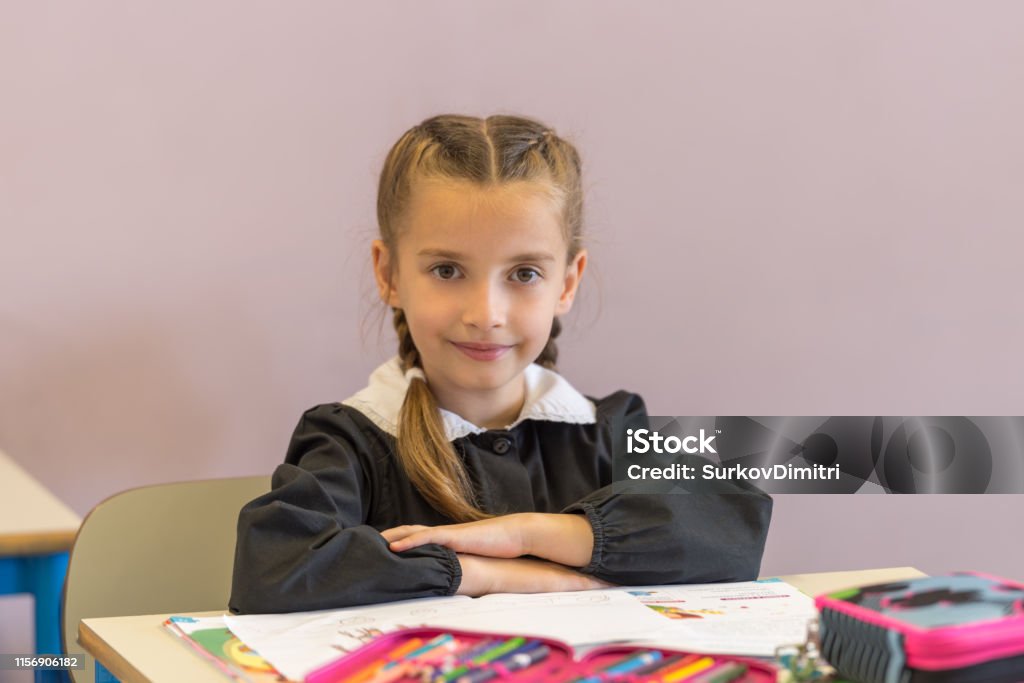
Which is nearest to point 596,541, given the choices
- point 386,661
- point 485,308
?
point 485,308

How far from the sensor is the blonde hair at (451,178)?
1.33 metres

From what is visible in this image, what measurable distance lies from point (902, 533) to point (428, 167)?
112 cm

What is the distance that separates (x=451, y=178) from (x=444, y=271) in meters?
0.10

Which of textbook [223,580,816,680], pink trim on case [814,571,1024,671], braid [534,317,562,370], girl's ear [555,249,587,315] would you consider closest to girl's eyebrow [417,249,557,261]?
girl's ear [555,249,587,315]

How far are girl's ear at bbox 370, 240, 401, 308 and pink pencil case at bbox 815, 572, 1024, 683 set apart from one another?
0.68 metres

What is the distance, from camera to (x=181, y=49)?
1.72 m

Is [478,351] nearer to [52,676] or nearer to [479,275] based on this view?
[479,275]

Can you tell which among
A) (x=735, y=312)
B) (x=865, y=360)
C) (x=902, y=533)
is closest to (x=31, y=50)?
(x=735, y=312)

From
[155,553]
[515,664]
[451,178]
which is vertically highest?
[451,178]

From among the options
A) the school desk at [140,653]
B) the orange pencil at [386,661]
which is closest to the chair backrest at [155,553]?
the school desk at [140,653]

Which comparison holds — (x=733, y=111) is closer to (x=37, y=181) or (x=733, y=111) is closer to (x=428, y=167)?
(x=428, y=167)

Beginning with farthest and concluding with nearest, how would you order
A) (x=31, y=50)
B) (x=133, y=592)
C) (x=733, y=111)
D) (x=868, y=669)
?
(x=733, y=111), (x=31, y=50), (x=133, y=592), (x=868, y=669)

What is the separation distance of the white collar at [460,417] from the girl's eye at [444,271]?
0.48ft

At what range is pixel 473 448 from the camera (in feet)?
4.59
